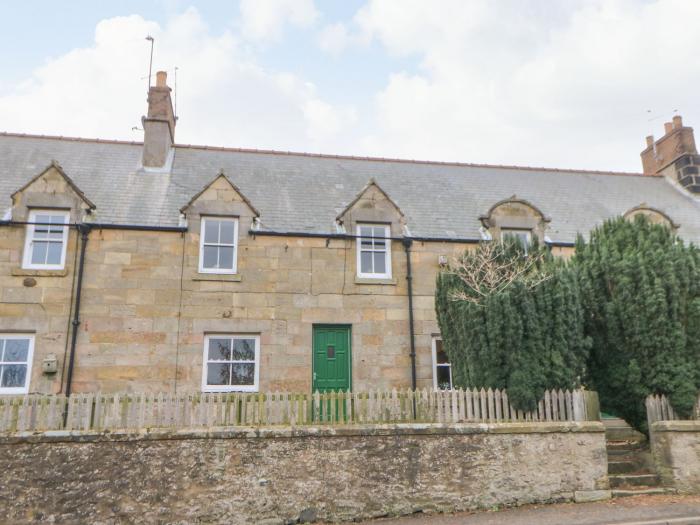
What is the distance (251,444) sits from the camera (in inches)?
360

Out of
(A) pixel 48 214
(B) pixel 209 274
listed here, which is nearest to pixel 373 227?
(B) pixel 209 274

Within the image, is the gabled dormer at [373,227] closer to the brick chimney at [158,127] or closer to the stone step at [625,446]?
the brick chimney at [158,127]

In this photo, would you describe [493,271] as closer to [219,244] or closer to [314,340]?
[314,340]

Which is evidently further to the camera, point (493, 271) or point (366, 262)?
point (366, 262)

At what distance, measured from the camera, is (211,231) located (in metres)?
14.8

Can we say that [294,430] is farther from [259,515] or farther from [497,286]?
[497,286]

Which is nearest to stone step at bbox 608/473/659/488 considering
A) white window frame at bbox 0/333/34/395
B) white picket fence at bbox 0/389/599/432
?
white picket fence at bbox 0/389/599/432

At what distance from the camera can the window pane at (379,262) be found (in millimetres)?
15281

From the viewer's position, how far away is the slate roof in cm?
1557

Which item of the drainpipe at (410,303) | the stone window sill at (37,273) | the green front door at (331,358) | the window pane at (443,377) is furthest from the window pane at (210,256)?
the window pane at (443,377)

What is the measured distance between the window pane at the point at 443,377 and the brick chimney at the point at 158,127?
9.93 m

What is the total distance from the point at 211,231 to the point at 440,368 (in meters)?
6.80

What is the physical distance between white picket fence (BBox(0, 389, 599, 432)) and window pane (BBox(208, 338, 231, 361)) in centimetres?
425

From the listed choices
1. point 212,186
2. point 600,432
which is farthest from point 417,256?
point 600,432
